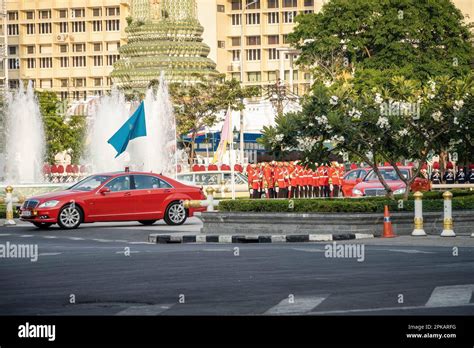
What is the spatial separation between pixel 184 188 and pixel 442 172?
3758 cm

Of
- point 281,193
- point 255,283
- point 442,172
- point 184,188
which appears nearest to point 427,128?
point 184,188

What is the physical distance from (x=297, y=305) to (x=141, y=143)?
53027mm

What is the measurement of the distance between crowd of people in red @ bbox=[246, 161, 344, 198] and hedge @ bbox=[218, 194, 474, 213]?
79.8 ft

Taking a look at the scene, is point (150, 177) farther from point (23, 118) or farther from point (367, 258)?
point (23, 118)

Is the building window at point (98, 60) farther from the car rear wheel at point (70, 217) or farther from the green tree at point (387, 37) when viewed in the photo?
the car rear wheel at point (70, 217)

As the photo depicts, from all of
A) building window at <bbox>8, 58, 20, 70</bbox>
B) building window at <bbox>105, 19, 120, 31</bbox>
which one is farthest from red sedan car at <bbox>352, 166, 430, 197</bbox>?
building window at <bbox>8, 58, 20, 70</bbox>

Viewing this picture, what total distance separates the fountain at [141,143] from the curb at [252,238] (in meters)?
32.1

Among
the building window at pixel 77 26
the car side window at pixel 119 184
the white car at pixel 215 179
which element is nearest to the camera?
the car side window at pixel 119 184

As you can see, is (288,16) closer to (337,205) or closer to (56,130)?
(56,130)

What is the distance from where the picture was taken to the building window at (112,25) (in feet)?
488

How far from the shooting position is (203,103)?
86.8 m

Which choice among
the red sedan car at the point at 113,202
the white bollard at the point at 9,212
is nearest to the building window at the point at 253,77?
the white bollard at the point at 9,212

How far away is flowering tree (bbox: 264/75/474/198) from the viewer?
1236 inches

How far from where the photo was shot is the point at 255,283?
1889 centimetres
